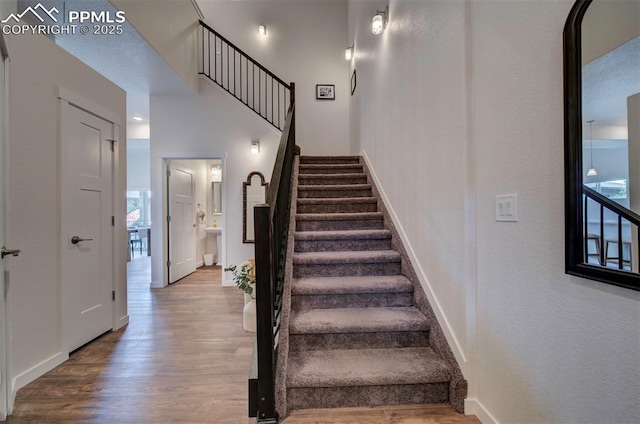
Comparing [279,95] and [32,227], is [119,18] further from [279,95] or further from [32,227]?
[279,95]

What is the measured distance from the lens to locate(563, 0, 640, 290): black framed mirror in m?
0.83

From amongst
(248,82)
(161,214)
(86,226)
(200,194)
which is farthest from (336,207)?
(200,194)

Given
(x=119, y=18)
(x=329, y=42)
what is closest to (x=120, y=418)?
(x=119, y=18)

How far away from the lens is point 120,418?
1641mm

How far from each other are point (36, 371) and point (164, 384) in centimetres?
94

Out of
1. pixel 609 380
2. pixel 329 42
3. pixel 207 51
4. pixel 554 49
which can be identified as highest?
pixel 329 42

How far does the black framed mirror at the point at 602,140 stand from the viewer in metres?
0.83

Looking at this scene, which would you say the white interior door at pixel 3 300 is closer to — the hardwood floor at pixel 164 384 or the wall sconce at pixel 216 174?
the hardwood floor at pixel 164 384

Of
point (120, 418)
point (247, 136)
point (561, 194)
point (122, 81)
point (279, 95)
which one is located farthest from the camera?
point (279, 95)

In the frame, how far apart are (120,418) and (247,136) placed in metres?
3.88

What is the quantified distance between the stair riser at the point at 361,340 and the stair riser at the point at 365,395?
291mm

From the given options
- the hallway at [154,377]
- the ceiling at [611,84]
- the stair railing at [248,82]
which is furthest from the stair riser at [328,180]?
the ceiling at [611,84]

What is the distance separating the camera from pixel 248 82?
5.21 metres

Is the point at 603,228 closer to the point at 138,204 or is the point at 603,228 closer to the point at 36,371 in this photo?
the point at 36,371
